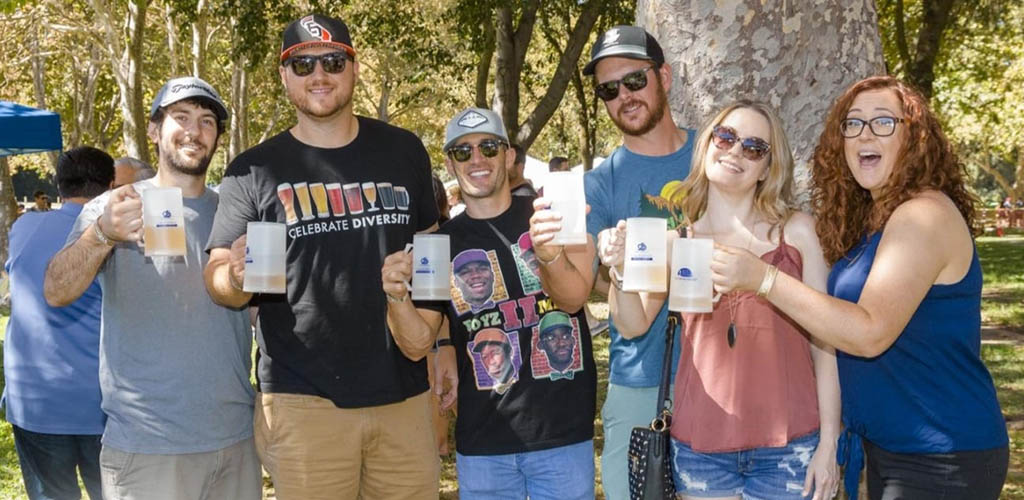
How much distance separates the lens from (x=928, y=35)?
→ 1329 centimetres

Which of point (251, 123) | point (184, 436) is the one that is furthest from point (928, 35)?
point (251, 123)

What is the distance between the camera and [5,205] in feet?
61.8

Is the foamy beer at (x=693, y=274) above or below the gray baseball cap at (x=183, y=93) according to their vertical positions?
below

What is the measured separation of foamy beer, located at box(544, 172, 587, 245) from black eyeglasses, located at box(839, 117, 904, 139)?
819 mm

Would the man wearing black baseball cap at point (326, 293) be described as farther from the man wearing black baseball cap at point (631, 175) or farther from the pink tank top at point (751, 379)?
the pink tank top at point (751, 379)

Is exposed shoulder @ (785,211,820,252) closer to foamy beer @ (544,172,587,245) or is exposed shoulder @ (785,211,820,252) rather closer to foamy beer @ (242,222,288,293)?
foamy beer @ (544,172,587,245)

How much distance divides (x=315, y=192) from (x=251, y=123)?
37489 millimetres

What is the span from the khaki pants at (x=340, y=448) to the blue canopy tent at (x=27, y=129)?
19.3 ft

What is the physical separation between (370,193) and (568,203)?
0.88 meters

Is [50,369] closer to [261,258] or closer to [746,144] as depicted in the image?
[261,258]

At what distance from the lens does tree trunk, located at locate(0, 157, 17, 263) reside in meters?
18.1

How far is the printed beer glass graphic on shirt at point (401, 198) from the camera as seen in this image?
3.51 metres

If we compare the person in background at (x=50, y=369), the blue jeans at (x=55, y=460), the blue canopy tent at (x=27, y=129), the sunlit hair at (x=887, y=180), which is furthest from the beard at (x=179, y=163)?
the blue canopy tent at (x=27, y=129)

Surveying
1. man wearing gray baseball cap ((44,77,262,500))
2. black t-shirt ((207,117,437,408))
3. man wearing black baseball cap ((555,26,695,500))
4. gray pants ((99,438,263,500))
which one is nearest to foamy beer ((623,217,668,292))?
man wearing black baseball cap ((555,26,695,500))
